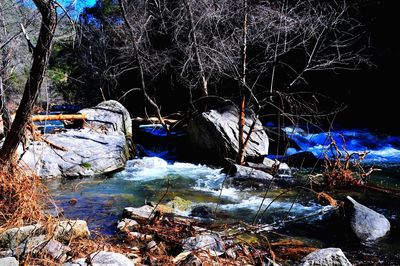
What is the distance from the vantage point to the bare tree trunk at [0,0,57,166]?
3658 millimetres

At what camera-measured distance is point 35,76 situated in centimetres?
387

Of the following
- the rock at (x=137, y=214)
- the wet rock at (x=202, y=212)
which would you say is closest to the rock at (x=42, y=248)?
the rock at (x=137, y=214)

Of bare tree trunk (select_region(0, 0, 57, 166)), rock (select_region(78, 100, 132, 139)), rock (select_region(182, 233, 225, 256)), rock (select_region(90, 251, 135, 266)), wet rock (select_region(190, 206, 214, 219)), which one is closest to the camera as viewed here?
rock (select_region(90, 251, 135, 266))

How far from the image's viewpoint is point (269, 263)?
3777mm

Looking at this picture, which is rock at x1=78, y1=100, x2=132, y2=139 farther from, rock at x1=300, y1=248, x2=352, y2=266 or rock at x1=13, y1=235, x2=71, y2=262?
rock at x1=300, y1=248, x2=352, y2=266

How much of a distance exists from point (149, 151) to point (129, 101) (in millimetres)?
10790

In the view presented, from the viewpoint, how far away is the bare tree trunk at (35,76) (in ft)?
12.0

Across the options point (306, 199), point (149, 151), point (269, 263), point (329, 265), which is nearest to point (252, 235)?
point (269, 263)

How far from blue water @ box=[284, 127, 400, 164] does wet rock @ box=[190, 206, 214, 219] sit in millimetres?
5940

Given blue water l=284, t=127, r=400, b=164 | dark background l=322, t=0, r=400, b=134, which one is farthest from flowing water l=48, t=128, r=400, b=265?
dark background l=322, t=0, r=400, b=134

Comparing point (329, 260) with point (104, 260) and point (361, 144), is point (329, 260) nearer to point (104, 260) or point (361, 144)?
point (104, 260)

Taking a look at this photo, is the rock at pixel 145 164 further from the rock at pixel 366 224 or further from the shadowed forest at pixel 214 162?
the rock at pixel 366 224

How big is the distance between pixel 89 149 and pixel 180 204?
4.14 metres

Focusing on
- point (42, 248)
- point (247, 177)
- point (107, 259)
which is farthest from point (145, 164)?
point (107, 259)
